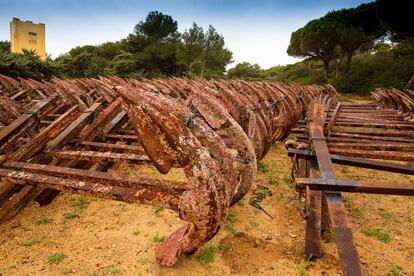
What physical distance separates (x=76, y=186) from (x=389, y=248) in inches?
115

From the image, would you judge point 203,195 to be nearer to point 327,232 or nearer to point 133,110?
point 133,110

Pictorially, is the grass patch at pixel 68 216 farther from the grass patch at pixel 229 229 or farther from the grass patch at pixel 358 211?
the grass patch at pixel 358 211

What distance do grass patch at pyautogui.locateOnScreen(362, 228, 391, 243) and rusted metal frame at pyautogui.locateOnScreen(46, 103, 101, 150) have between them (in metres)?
3.38

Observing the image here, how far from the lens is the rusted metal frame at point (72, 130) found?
3143mm

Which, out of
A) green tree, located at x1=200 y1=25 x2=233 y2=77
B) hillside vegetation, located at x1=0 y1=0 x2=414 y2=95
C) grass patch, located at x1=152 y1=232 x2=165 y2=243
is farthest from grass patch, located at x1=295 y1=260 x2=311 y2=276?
green tree, located at x1=200 y1=25 x2=233 y2=77

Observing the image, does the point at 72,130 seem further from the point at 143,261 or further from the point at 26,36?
the point at 26,36

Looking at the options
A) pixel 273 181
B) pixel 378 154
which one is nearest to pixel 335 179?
pixel 378 154

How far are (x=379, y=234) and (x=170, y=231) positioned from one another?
219cm

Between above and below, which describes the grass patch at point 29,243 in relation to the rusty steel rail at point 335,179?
below

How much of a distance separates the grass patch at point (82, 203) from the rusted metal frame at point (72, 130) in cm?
78

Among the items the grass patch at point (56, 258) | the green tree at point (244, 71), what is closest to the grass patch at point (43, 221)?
the grass patch at point (56, 258)

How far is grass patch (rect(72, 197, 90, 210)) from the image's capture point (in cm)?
347

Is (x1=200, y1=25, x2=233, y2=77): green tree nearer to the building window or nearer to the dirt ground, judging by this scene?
the building window

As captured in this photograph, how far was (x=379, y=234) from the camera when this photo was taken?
3137 mm
